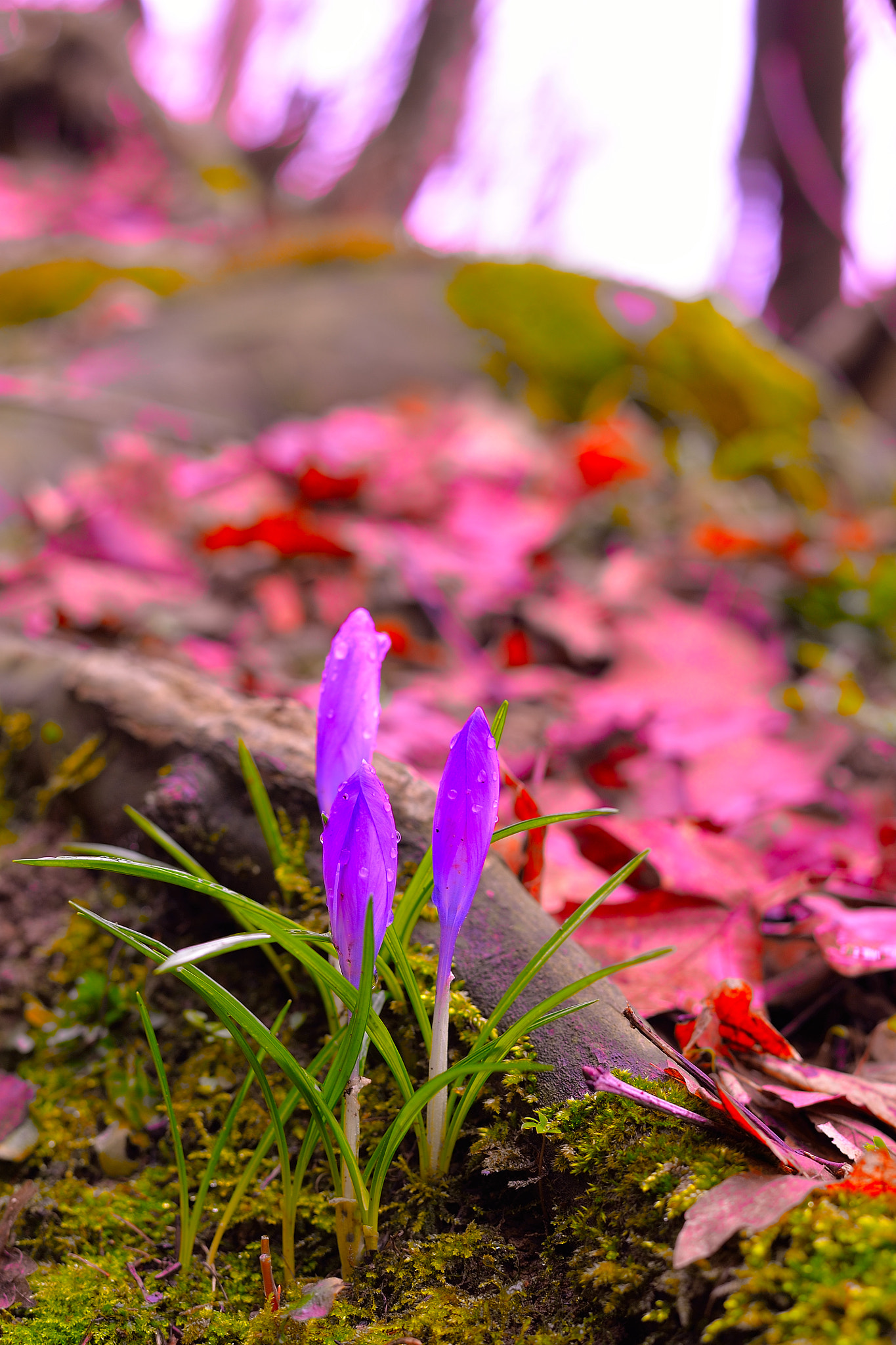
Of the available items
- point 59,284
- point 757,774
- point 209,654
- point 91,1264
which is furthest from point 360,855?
point 59,284

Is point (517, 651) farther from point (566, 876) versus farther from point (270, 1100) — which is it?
point (270, 1100)

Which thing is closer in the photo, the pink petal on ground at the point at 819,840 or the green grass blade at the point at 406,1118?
the green grass blade at the point at 406,1118

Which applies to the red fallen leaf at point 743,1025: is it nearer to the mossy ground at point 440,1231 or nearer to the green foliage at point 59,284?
the mossy ground at point 440,1231

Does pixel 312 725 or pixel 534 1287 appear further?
pixel 312 725

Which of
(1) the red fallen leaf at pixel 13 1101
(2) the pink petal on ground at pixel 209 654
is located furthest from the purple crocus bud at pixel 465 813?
(2) the pink petal on ground at pixel 209 654

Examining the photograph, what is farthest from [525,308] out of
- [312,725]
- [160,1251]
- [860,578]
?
[160,1251]

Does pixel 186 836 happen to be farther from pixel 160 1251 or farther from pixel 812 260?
pixel 812 260
